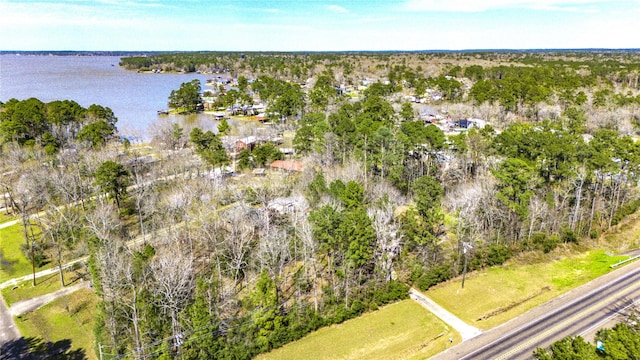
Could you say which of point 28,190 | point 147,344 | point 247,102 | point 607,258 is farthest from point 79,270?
point 247,102

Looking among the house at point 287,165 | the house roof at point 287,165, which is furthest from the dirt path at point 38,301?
the house roof at point 287,165

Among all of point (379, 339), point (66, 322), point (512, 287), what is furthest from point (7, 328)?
point (512, 287)

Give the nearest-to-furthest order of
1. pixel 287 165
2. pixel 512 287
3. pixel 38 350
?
pixel 38 350 < pixel 512 287 < pixel 287 165

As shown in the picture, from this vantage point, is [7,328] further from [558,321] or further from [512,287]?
[558,321]

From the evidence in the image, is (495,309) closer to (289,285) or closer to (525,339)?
(525,339)

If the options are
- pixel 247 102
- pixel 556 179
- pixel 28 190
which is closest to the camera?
pixel 28 190

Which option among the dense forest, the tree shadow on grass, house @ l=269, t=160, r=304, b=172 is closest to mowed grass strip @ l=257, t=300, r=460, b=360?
the dense forest
